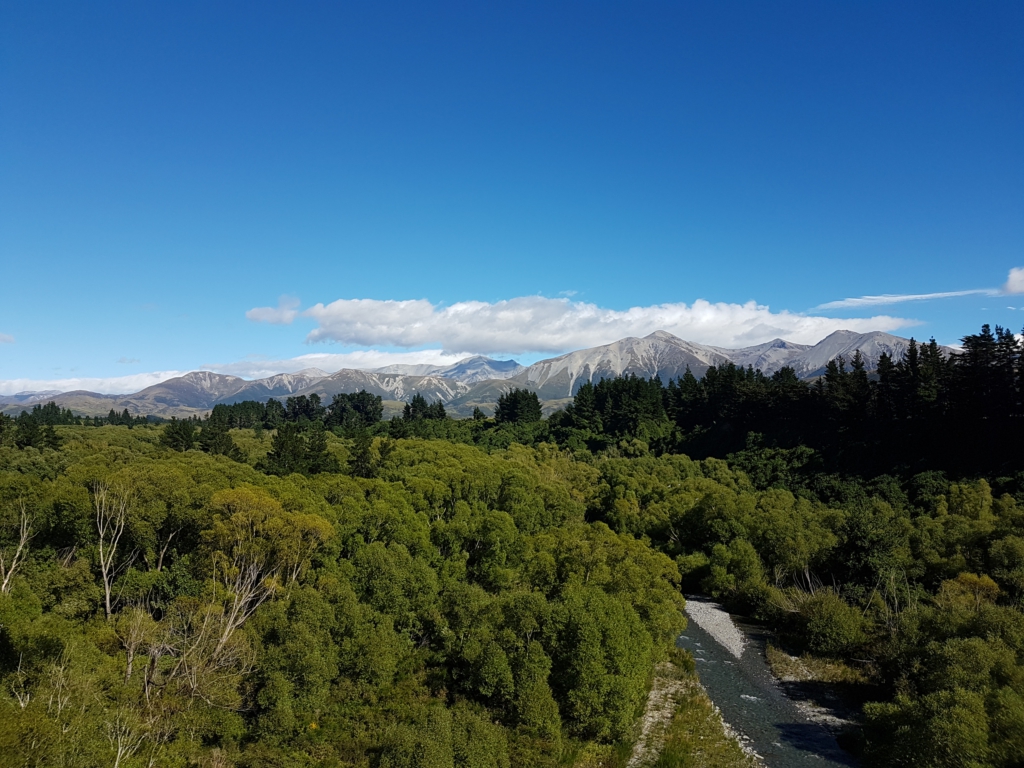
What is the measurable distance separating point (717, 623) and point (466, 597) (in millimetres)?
29483

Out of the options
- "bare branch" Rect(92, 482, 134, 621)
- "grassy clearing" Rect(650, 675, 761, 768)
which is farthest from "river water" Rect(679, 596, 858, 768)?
"bare branch" Rect(92, 482, 134, 621)

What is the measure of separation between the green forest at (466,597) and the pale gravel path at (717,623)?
213 cm

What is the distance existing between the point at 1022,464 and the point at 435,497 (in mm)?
59270

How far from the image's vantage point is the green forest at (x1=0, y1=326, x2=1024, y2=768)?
26875mm

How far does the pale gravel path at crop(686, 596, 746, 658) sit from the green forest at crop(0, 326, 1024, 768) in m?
2.13

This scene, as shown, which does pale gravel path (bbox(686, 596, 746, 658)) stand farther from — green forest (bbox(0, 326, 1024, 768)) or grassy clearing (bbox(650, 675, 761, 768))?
grassy clearing (bbox(650, 675, 761, 768))

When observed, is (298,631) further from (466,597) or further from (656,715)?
(656,715)

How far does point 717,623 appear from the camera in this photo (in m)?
55.8

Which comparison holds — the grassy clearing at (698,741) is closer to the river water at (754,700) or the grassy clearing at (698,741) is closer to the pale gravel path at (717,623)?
the river water at (754,700)

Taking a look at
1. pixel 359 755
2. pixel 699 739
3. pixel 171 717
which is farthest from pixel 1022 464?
pixel 171 717

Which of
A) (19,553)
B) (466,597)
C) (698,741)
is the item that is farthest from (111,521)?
(698,741)

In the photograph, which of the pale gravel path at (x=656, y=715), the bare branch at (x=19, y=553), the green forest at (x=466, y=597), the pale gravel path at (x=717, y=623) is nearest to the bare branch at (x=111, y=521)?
the green forest at (x=466, y=597)

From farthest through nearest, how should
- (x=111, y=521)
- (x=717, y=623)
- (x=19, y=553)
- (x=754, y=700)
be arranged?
(x=717, y=623), (x=754, y=700), (x=111, y=521), (x=19, y=553)

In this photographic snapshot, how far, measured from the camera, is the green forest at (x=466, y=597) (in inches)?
1058
